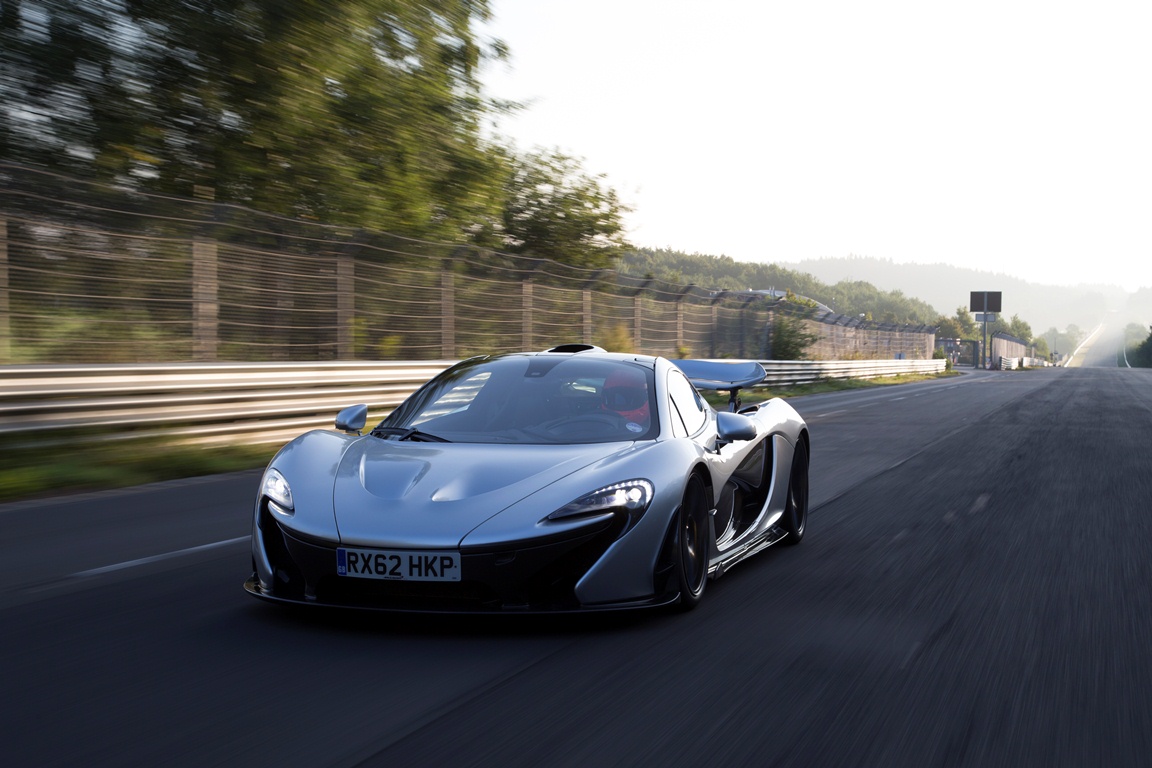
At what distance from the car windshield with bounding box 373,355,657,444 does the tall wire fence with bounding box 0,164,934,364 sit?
590 cm

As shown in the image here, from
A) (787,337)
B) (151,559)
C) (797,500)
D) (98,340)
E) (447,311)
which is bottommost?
(151,559)

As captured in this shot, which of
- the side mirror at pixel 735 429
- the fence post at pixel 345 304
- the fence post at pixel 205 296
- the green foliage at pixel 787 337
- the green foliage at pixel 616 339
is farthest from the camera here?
the green foliage at pixel 787 337

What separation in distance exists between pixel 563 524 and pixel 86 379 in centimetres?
701

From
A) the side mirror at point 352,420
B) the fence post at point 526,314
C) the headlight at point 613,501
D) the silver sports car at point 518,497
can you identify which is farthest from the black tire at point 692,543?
the fence post at point 526,314

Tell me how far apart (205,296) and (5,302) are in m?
2.62

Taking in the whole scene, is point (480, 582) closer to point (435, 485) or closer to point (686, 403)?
point (435, 485)

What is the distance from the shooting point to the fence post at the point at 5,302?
9883 millimetres

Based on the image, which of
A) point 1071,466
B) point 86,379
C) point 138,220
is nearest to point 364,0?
point 138,220

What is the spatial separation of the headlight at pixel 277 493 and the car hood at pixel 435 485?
199 mm

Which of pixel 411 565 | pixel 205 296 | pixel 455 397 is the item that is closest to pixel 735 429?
pixel 455 397

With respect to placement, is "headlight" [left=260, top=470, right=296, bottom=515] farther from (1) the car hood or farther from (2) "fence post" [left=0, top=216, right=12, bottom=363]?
(2) "fence post" [left=0, top=216, right=12, bottom=363]

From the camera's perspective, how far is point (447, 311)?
17.5m

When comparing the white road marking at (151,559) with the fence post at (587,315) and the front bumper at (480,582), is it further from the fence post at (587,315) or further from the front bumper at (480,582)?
the fence post at (587,315)

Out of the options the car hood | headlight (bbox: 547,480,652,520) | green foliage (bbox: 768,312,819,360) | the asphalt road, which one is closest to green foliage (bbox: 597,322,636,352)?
green foliage (bbox: 768,312,819,360)
